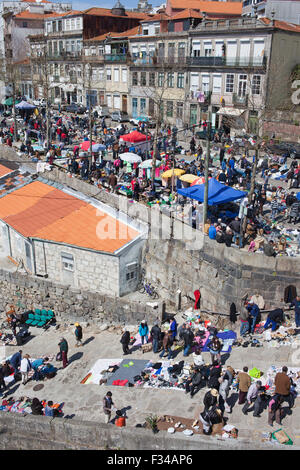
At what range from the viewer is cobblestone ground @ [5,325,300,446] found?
420 inches

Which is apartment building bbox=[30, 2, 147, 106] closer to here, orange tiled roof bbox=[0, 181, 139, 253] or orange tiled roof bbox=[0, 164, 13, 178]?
orange tiled roof bbox=[0, 164, 13, 178]

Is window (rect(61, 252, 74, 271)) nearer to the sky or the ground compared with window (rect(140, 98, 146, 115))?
nearer to the ground

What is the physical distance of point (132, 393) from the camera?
1262cm

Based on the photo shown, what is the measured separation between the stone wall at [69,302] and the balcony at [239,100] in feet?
70.0

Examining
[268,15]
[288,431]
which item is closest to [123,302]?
[288,431]

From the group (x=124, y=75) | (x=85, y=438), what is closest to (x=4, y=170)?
(x=85, y=438)

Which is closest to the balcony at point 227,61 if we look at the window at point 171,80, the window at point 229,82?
the window at point 229,82

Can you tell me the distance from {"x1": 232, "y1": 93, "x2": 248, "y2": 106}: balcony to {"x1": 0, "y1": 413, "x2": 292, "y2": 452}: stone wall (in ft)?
90.1

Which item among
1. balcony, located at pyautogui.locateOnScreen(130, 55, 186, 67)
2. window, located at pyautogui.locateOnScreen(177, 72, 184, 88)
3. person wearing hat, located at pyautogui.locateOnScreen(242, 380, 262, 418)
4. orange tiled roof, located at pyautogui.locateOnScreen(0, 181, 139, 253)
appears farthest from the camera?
window, located at pyautogui.locateOnScreen(177, 72, 184, 88)

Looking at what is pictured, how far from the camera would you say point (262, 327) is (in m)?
14.3

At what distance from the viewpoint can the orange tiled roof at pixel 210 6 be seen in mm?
43562

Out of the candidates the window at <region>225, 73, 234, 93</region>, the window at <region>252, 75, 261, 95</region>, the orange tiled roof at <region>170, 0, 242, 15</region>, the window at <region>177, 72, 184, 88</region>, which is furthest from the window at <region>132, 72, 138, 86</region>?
the window at <region>252, 75, 261, 95</region>

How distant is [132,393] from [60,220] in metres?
9.50
